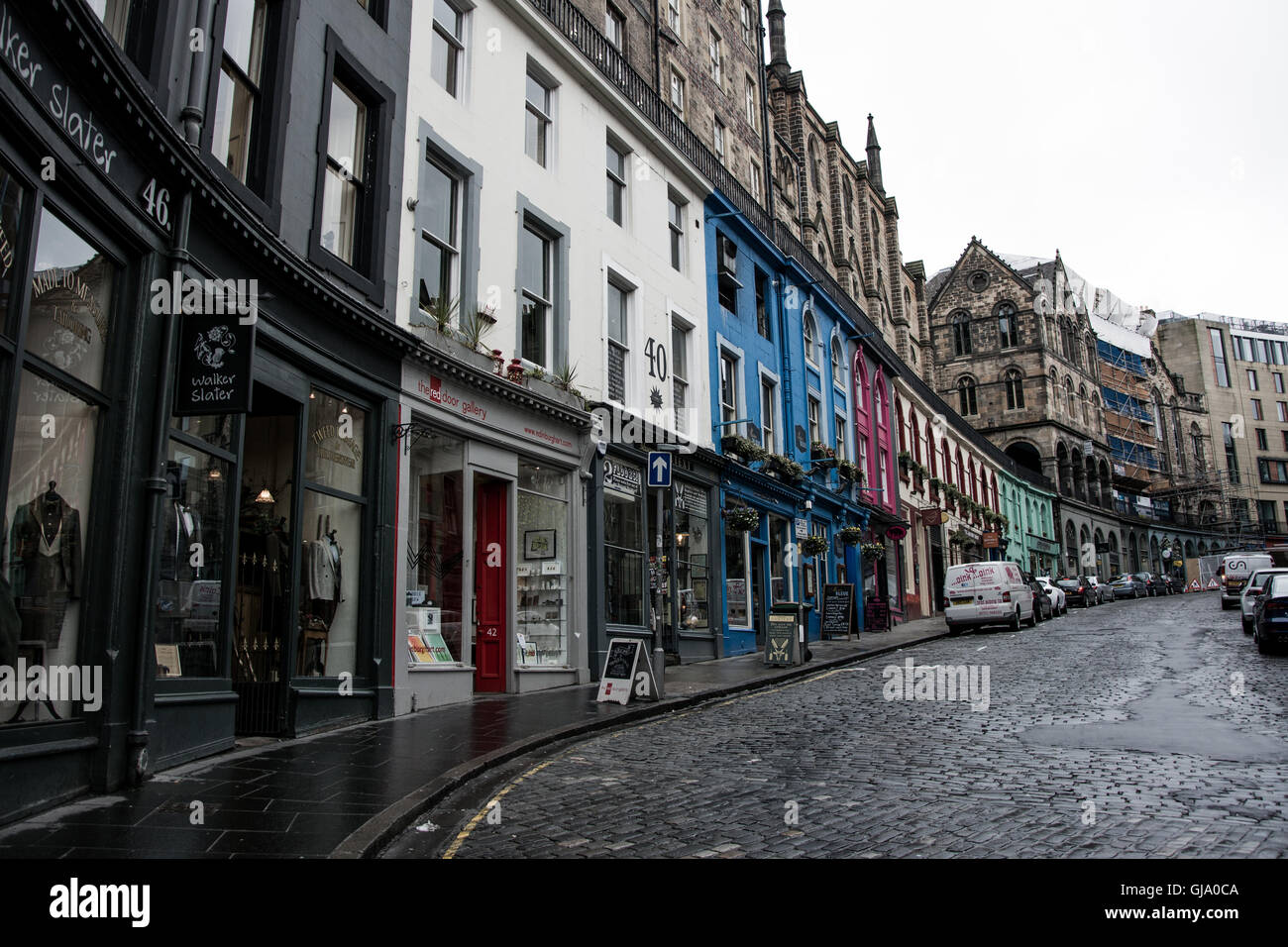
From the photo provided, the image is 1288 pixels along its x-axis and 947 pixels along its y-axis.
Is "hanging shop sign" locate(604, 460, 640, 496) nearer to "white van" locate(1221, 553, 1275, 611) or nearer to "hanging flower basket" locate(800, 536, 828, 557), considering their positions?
"hanging flower basket" locate(800, 536, 828, 557)

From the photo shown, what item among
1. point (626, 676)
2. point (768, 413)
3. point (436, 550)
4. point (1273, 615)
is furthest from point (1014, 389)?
point (436, 550)

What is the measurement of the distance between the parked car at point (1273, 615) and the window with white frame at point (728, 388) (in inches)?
436

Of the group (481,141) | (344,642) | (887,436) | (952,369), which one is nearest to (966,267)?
(952,369)

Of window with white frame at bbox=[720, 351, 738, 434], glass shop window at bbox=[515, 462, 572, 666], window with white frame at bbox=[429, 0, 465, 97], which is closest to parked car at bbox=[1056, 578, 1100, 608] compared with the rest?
window with white frame at bbox=[720, 351, 738, 434]

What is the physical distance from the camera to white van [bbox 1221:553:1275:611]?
32031 mm

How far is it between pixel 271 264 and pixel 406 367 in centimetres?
272

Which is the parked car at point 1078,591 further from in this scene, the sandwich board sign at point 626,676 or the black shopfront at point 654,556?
the sandwich board sign at point 626,676

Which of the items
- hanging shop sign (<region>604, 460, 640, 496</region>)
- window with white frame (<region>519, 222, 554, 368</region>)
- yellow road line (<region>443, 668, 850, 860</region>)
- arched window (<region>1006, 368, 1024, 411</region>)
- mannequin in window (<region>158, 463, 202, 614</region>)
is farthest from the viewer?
arched window (<region>1006, 368, 1024, 411</region>)

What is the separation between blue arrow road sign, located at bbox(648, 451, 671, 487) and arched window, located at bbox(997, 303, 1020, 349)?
58.8m

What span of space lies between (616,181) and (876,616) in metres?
14.8

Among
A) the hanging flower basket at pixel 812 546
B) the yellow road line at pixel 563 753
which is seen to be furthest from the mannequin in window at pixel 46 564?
the hanging flower basket at pixel 812 546

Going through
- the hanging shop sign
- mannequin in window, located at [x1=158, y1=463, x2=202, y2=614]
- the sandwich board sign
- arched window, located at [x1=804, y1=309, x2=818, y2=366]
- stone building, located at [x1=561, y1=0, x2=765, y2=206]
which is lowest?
the sandwich board sign

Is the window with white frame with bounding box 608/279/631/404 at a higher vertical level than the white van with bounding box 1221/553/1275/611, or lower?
higher

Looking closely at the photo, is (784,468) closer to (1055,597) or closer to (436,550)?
(436,550)
